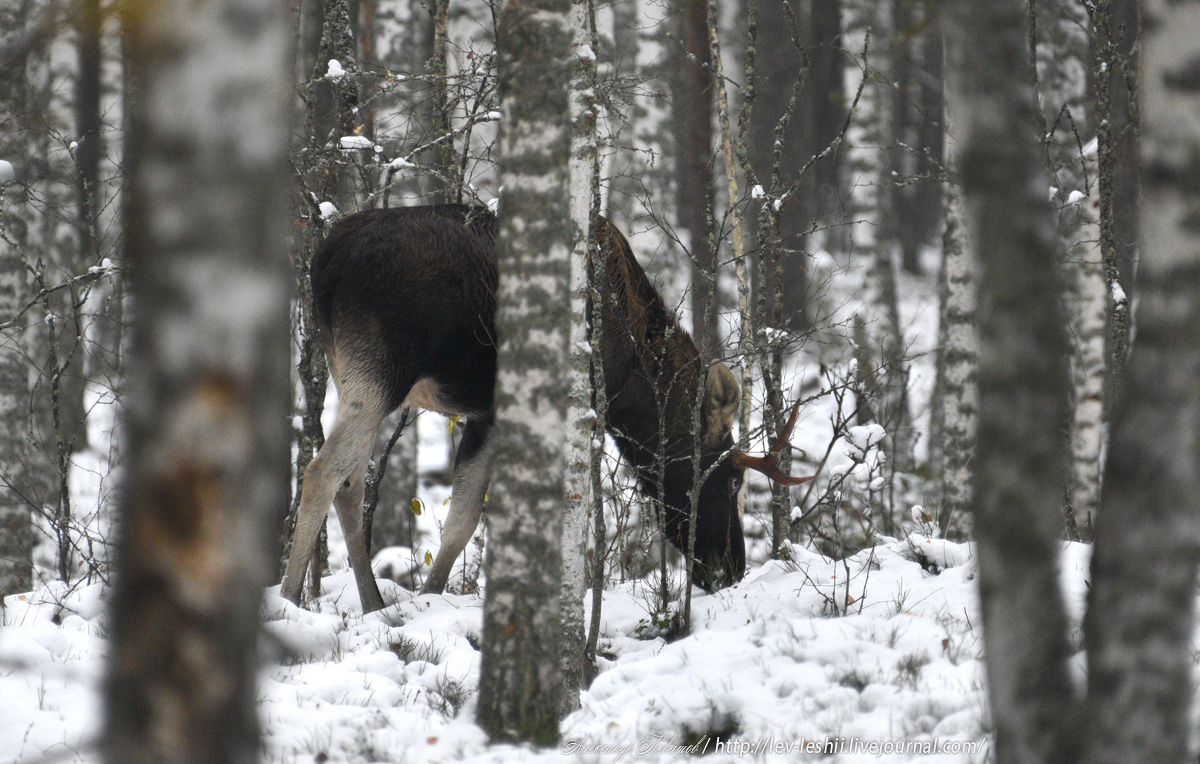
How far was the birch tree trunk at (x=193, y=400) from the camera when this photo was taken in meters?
1.55

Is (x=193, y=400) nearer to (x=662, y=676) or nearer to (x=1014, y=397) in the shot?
(x=1014, y=397)

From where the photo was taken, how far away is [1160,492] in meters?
2.18

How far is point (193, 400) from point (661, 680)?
10.1 ft

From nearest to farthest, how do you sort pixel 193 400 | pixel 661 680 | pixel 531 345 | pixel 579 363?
pixel 193 400 < pixel 531 345 < pixel 661 680 < pixel 579 363

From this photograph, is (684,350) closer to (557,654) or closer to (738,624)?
(738,624)

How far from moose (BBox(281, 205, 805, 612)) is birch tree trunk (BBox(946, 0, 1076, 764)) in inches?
127

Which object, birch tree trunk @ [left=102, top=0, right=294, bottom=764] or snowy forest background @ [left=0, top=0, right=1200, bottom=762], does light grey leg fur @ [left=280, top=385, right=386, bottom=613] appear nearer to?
snowy forest background @ [left=0, top=0, right=1200, bottom=762]

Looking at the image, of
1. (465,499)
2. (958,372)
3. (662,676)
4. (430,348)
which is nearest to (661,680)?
(662,676)

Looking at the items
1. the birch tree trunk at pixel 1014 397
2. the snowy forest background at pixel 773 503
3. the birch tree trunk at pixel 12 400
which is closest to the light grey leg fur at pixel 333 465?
the snowy forest background at pixel 773 503

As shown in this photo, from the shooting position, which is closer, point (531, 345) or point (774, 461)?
point (531, 345)

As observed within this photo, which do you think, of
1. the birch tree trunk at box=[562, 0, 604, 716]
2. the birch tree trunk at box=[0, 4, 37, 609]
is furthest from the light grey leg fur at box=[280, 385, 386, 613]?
the birch tree trunk at box=[0, 4, 37, 609]

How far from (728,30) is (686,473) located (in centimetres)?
1954

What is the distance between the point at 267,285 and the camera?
164cm

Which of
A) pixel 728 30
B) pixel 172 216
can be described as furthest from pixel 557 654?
pixel 728 30
